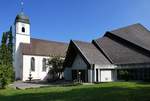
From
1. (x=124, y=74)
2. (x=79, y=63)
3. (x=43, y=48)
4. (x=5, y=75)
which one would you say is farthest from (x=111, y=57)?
(x=43, y=48)

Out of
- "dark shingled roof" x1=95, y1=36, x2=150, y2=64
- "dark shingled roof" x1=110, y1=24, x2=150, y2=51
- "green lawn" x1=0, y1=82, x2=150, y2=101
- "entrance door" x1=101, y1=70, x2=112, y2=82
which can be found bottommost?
"green lawn" x1=0, y1=82, x2=150, y2=101

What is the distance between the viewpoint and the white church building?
4781cm

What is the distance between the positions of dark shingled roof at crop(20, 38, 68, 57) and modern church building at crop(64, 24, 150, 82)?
35.9ft

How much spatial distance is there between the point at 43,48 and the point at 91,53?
57.1ft

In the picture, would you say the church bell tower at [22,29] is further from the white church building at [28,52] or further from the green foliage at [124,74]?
the green foliage at [124,74]

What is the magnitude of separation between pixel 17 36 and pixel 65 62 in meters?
15.6

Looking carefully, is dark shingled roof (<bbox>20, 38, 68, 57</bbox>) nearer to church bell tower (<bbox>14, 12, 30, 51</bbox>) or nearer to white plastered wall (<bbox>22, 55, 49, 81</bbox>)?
white plastered wall (<bbox>22, 55, 49, 81</bbox>)

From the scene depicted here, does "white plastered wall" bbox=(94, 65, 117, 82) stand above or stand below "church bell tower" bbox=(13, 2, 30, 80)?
below

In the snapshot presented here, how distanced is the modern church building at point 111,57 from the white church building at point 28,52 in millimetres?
10376

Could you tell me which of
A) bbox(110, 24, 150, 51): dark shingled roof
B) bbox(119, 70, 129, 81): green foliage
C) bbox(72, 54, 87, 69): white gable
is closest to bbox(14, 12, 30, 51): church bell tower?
bbox(72, 54, 87, 69): white gable

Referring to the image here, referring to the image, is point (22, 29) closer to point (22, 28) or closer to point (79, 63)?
point (22, 28)

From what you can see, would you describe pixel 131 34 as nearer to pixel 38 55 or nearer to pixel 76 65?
pixel 76 65

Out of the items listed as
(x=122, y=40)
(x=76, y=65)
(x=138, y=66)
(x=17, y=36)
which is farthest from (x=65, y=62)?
(x=17, y=36)

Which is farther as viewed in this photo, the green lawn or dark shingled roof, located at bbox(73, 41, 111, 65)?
dark shingled roof, located at bbox(73, 41, 111, 65)
